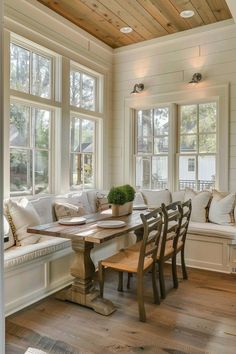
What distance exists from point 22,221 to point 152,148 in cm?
263

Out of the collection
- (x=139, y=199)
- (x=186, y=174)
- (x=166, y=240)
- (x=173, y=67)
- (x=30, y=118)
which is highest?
(x=173, y=67)

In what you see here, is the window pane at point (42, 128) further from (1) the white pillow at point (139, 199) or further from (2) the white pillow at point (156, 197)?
(2) the white pillow at point (156, 197)

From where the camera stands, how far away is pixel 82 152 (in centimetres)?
475

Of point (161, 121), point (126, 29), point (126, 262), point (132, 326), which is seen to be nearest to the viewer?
point (132, 326)

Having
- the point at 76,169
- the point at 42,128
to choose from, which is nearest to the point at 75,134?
the point at 76,169

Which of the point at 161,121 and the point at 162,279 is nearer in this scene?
the point at 162,279

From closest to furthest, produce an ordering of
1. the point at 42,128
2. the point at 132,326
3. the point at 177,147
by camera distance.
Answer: the point at 132,326, the point at 42,128, the point at 177,147

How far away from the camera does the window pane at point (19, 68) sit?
3555 millimetres

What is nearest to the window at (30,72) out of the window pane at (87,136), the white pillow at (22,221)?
the window pane at (87,136)

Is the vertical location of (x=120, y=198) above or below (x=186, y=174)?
below

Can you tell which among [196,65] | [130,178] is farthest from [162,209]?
[196,65]

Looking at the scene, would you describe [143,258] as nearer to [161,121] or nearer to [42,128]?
[42,128]

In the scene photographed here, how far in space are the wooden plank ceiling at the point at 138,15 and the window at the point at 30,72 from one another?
665mm

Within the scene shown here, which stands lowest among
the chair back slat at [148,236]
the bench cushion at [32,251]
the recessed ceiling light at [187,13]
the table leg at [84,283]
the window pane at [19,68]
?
the table leg at [84,283]
